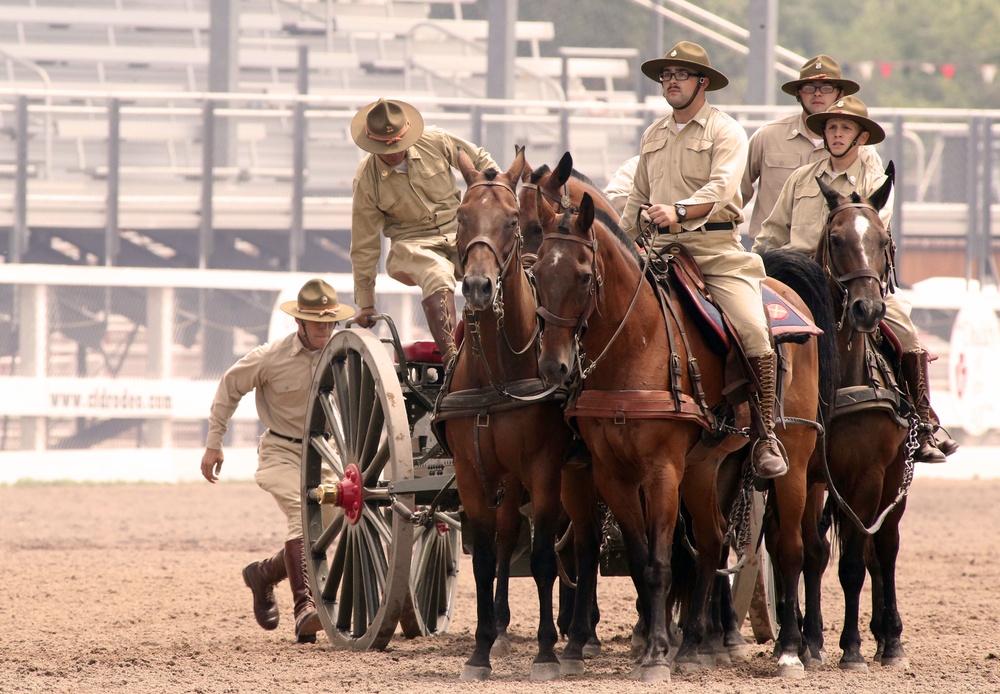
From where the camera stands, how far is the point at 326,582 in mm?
7168

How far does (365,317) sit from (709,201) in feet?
6.23

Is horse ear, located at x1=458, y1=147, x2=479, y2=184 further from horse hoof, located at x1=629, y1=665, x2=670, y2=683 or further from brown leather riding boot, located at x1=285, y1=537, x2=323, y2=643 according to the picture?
brown leather riding boot, located at x1=285, y1=537, x2=323, y2=643

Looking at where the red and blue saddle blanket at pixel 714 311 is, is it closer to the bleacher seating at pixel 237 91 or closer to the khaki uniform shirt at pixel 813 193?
the khaki uniform shirt at pixel 813 193

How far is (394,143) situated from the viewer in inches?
273

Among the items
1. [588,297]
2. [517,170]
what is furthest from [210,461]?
[588,297]

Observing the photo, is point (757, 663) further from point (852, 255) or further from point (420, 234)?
point (420, 234)

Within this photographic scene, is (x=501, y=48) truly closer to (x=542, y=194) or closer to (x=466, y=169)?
(x=466, y=169)

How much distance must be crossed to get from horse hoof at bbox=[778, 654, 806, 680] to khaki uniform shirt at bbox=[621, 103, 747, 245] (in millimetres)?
1722

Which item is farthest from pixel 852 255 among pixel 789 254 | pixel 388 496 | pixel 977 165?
pixel 977 165

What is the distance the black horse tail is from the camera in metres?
6.49

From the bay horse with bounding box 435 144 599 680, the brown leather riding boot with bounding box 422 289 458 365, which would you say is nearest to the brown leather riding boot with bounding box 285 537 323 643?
the brown leather riding boot with bounding box 422 289 458 365

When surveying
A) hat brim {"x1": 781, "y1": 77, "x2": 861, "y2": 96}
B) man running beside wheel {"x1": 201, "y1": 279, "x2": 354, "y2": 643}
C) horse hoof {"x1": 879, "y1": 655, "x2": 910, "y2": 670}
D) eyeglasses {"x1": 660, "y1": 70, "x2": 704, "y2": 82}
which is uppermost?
hat brim {"x1": 781, "y1": 77, "x2": 861, "y2": 96}

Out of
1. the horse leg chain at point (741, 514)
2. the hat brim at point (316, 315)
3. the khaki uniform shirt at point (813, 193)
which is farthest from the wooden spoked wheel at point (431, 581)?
the khaki uniform shirt at point (813, 193)

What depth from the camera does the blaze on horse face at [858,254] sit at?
20.4ft
